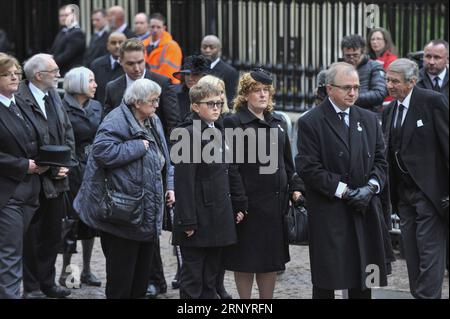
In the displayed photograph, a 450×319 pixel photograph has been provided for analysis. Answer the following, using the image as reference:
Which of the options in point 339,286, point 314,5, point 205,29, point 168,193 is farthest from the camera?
point 205,29

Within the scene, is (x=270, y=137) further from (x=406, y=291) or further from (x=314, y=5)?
(x=314, y=5)

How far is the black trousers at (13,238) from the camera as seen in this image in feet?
29.3

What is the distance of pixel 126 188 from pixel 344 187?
1.64 metres

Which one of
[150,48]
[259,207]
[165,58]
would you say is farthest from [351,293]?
[150,48]

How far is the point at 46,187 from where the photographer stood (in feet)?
31.3

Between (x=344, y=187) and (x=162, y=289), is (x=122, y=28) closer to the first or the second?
(x=162, y=289)

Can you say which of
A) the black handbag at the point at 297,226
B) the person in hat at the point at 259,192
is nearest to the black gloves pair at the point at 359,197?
the black handbag at the point at 297,226

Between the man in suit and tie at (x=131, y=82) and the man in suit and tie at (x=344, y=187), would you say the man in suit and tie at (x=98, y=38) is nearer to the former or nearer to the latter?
the man in suit and tie at (x=131, y=82)

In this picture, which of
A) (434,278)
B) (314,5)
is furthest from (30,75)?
(314,5)

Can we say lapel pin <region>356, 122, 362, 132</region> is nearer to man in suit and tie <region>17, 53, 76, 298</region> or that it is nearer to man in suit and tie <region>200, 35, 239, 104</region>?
man in suit and tie <region>17, 53, 76, 298</region>

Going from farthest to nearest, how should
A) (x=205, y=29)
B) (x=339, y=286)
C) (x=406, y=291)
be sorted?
(x=205, y=29), (x=406, y=291), (x=339, y=286)

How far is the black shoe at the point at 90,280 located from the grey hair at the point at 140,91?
221 cm

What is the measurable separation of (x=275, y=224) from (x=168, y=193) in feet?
3.32
